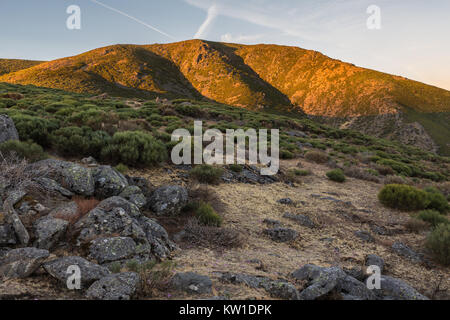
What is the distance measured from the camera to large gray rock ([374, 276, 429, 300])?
3.46 meters

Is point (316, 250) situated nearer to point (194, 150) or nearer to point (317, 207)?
point (317, 207)

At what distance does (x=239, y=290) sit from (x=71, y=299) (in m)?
1.90

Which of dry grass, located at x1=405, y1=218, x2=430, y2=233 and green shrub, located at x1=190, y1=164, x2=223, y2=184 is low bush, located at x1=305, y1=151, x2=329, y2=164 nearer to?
dry grass, located at x1=405, y1=218, x2=430, y2=233

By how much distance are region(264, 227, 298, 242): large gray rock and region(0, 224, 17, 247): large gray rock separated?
4.64m

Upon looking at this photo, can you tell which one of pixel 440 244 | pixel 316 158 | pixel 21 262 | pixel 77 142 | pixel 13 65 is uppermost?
pixel 13 65

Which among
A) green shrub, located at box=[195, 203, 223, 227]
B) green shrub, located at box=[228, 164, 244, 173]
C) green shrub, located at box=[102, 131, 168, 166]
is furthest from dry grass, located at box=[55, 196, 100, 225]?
green shrub, located at box=[228, 164, 244, 173]

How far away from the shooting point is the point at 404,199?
8.70 m

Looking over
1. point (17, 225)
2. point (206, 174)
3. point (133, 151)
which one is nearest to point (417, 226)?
point (206, 174)

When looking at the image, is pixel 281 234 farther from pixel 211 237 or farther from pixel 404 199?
pixel 404 199

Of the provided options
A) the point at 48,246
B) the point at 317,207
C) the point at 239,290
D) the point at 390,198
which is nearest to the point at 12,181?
the point at 48,246

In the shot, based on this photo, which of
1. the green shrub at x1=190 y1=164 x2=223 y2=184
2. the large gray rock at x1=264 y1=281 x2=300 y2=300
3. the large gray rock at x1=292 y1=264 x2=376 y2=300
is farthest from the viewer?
the green shrub at x1=190 y1=164 x2=223 y2=184

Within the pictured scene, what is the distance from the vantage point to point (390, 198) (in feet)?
29.0

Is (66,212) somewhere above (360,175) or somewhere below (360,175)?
above

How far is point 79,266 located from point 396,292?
167 inches
